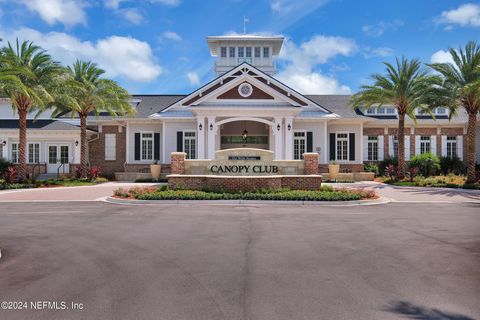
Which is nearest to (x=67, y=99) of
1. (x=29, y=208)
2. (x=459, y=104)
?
(x=29, y=208)

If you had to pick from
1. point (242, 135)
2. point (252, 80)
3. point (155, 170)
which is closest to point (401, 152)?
point (252, 80)

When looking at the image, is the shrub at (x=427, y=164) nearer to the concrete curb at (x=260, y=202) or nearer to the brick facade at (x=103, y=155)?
the concrete curb at (x=260, y=202)

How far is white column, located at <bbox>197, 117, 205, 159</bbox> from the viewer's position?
26547 mm

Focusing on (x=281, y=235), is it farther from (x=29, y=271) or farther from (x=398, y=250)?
(x=29, y=271)

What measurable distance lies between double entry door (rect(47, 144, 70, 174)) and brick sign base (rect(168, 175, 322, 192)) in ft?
55.5

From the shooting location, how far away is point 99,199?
16.6 metres

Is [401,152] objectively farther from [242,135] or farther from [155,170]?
[155,170]

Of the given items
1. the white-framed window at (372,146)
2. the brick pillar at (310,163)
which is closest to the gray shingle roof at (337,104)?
the white-framed window at (372,146)

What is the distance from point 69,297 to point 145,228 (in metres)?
4.79

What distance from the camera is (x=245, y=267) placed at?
6000 mm

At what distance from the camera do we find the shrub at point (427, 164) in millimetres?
27047

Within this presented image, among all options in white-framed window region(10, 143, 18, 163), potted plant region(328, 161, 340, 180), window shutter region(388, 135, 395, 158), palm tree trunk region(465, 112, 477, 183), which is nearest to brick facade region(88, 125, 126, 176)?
white-framed window region(10, 143, 18, 163)

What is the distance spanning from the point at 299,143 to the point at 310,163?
32.8 feet

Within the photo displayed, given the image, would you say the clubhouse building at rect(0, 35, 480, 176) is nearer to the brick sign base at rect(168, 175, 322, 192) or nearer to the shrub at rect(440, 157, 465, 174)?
the shrub at rect(440, 157, 465, 174)
